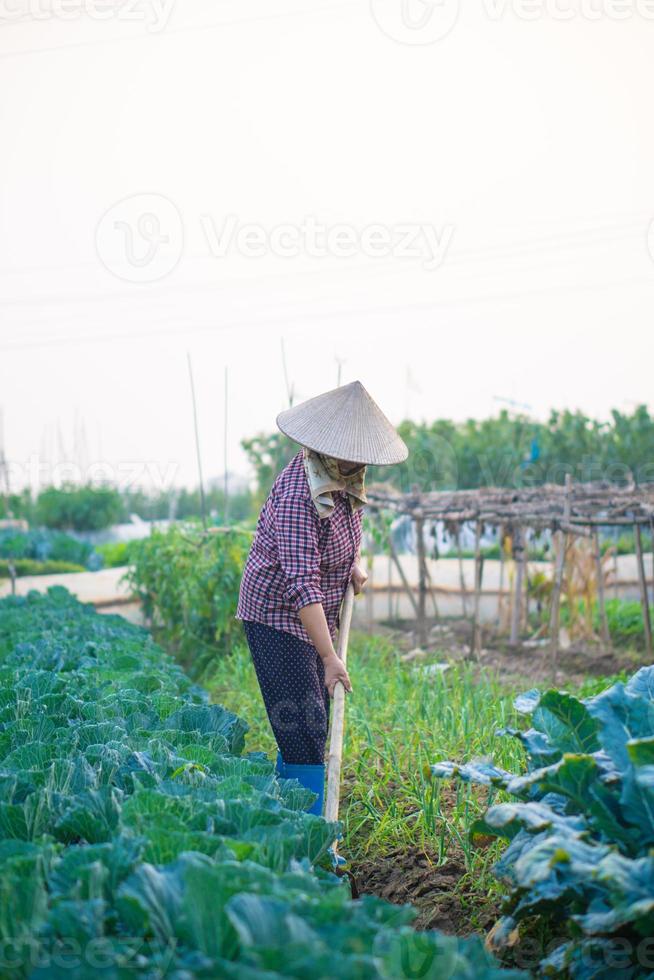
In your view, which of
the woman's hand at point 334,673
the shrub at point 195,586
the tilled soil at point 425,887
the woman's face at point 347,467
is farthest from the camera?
the shrub at point 195,586

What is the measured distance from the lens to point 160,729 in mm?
2928

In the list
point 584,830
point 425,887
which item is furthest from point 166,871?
point 425,887

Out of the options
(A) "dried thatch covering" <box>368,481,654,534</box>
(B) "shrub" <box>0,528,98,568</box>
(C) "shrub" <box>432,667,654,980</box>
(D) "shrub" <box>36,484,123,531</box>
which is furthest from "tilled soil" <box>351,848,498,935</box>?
(D) "shrub" <box>36,484,123,531</box>

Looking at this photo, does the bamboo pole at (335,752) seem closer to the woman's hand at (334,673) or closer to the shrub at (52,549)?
the woman's hand at (334,673)

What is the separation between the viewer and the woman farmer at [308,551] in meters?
2.92

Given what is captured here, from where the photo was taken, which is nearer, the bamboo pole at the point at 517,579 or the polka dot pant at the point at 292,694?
the polka dot pant at the point at 292,694

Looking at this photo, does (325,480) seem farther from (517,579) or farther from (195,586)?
(517,579)

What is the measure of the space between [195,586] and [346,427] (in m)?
3.81

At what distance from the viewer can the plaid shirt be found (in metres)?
2.90

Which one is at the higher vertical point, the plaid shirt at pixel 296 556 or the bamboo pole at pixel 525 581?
the plaid shirt at pixel 296 556

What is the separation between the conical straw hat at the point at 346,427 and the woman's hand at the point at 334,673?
2.10 ft

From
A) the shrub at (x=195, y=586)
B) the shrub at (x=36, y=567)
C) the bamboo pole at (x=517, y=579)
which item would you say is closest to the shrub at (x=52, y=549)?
the shrub at (x=36, y=567)

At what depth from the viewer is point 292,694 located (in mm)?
3127

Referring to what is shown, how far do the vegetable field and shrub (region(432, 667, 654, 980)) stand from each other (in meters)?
0.32
